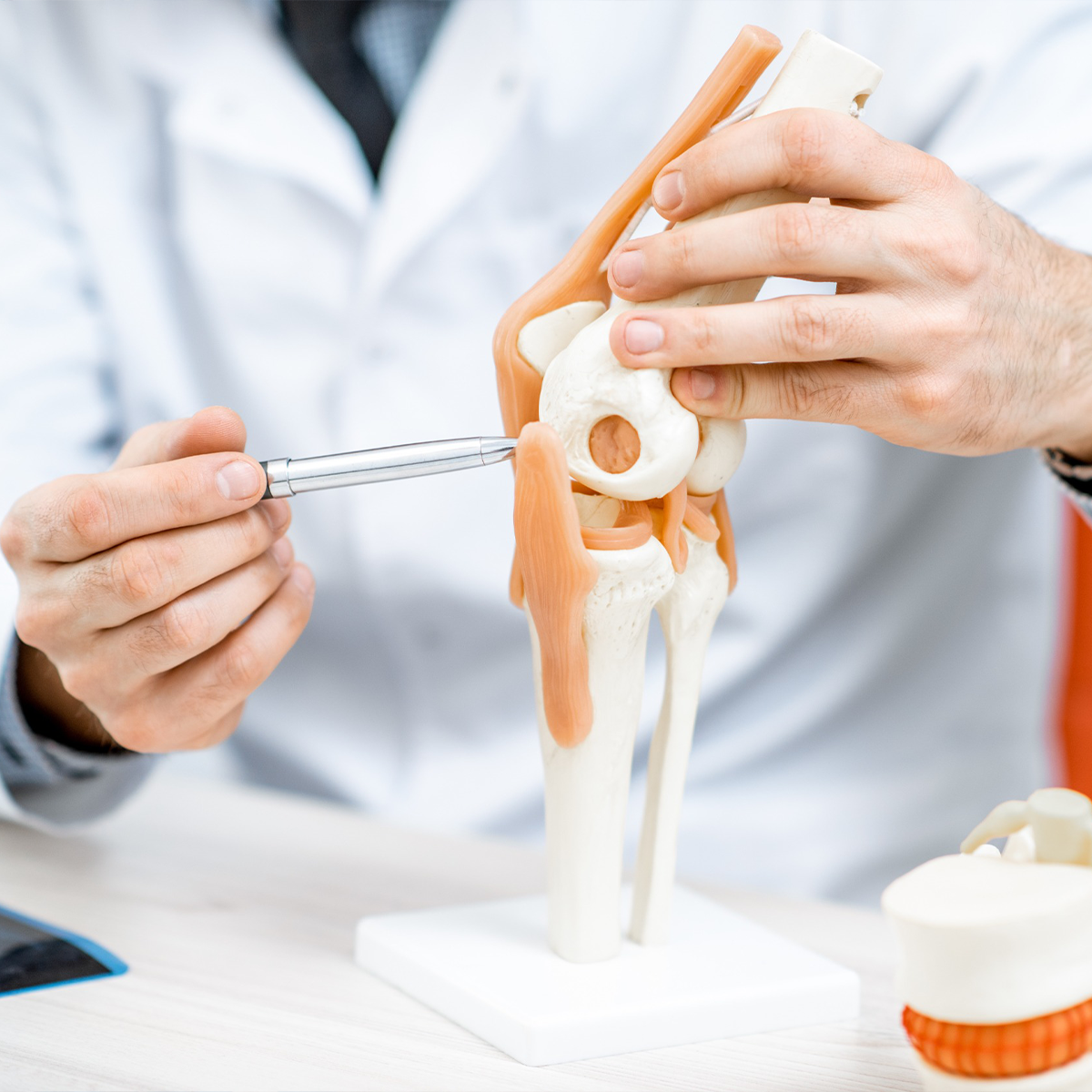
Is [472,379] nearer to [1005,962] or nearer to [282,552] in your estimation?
[282,552]

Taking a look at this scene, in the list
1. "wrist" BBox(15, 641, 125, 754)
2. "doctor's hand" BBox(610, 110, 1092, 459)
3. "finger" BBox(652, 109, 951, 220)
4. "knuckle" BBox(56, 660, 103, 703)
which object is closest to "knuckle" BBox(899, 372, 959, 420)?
"doctor's hand" BBox(610, 110, 1092, 459)

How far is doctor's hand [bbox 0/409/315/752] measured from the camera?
701mm

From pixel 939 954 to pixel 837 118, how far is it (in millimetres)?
424

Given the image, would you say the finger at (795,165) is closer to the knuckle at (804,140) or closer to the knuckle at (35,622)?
the knuckle at (804,140)

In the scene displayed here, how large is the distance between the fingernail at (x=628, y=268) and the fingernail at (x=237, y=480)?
0.25 metres

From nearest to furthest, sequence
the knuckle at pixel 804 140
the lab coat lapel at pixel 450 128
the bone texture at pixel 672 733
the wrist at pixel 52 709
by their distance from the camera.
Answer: the knuckle at pixel 804 140
the bone texture at pixel 672 733
the wrist at pixel 52 709
the lab coat lapel at pixel 450 128

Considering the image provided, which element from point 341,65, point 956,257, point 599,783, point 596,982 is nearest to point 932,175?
point 956,257

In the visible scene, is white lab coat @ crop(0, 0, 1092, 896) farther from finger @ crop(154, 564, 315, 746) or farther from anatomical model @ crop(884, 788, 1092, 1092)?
anatomical model @ crop(884, 788, 1092, 1092)

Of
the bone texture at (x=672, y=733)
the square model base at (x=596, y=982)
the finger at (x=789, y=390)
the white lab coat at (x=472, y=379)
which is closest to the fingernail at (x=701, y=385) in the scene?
the finger at (x=789, y=390)

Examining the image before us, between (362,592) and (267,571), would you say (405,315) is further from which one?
(267,571)

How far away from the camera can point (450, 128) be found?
1078mm

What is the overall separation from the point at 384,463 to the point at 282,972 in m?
0.33

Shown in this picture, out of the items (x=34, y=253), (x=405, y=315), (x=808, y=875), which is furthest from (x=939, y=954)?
(x=34, y=253)

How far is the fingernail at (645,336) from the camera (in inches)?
24.8
